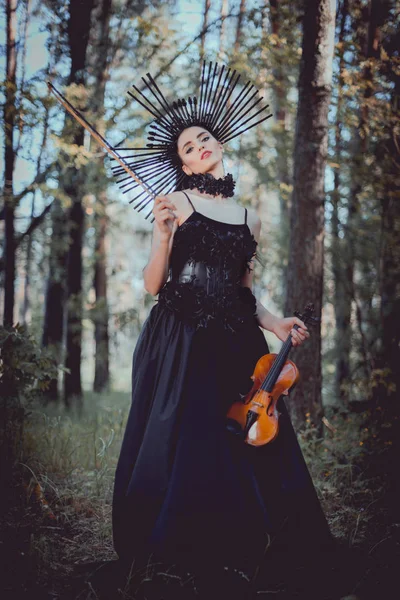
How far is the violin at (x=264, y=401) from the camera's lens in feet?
7.73

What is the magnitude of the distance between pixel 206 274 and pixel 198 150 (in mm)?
796

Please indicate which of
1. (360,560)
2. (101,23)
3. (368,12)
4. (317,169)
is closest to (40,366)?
(360,560)

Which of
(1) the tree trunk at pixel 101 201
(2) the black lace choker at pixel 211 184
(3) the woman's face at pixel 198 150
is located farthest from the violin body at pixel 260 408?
(1) the tree trunk at pixel 101 201

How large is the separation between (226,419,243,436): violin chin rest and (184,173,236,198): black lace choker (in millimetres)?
1325

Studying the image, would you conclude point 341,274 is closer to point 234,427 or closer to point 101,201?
point 101,201

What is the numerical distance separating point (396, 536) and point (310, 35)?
178 inches

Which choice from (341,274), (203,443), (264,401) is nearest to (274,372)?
(264,401)

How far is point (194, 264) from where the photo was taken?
2613 millimetres

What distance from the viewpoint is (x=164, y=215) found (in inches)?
97.5

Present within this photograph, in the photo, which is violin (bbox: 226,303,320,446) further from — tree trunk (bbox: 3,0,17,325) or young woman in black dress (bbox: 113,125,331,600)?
tree trunk (bbox: 3,0,17,325)

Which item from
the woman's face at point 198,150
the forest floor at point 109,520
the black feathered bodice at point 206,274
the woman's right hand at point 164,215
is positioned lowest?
the forest floor at point 109,520

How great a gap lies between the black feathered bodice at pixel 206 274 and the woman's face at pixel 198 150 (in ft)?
1.32

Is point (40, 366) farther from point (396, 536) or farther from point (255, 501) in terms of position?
point (396, 536)

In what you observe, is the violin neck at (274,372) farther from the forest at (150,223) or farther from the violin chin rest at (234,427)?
the forest at (150,223)
